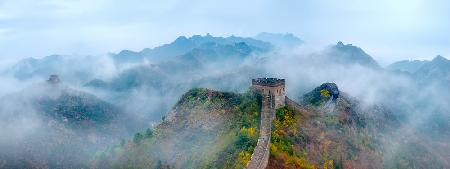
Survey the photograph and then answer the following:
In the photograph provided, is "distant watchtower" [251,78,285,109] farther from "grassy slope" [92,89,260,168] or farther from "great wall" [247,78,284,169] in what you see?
"grassy slope" [92,89,260,168]

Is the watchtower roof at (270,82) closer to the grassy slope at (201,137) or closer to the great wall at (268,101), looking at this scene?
the great wall at (268,101)

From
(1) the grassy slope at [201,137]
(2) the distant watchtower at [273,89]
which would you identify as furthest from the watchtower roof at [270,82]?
(1) the grassy slope at [201,137]

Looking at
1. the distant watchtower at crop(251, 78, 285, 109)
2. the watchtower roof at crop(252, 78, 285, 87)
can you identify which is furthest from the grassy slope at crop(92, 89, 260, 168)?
the watchtower roof at crop(252, 78, 285, 87)

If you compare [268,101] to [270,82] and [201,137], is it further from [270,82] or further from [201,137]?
[201,137]

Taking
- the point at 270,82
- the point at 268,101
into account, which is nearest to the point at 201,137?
the point at 268,101

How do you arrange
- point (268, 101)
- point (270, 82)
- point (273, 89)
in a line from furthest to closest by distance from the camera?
point (270, 82)
point (268, 101)
point (273, 89)

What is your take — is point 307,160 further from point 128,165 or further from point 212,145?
point 128,165

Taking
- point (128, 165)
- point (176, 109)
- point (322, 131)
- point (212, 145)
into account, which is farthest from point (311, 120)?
point (128, 165)

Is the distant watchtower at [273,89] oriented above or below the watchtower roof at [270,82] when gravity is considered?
below
